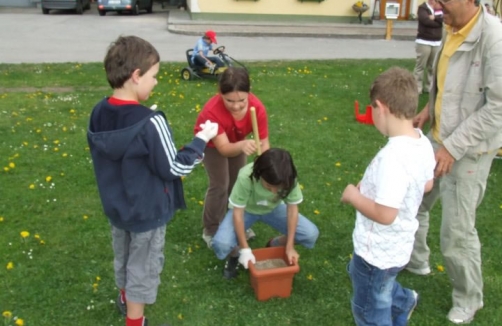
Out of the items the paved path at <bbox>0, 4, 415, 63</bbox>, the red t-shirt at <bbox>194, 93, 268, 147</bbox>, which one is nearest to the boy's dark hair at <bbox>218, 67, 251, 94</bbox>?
the red t-shirt at <bbox>194, 93, 268, 147</bbox>

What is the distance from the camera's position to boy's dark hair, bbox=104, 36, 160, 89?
2449 millimetres

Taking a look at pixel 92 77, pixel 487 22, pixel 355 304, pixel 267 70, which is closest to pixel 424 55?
pixel 267 70

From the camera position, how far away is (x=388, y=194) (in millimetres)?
2223

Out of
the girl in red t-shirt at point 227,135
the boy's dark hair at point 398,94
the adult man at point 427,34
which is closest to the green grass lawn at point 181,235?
the girl in red t-shirt at point 227,135

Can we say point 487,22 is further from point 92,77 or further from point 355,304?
point 92,77

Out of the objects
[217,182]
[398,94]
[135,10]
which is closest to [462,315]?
[398,94]

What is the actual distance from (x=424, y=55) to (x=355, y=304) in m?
6.97

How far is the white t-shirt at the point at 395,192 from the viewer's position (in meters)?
2.23

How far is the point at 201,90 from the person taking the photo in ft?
28.5

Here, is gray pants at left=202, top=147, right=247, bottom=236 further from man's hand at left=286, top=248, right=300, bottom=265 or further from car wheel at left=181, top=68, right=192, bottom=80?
car wheel at left=181, top=68, right=192, bottom=80

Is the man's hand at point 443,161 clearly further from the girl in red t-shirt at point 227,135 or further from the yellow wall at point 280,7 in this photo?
the yellow wall at point 280,7

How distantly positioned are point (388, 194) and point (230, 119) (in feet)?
4.93

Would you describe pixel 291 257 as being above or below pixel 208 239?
above

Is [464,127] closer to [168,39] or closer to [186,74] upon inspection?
[186,74]
